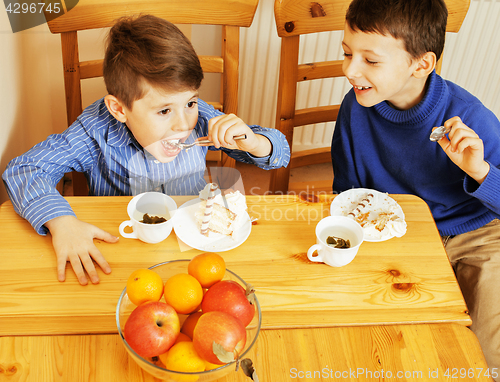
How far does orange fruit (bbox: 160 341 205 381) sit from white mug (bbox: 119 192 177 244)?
299 mm

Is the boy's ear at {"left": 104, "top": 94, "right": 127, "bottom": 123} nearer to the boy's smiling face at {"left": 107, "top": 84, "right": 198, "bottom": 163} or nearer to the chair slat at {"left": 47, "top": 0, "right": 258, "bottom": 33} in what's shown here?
→ the boy's smiling face at {"left": 107, "top": 84, "right": 198, "bottom": 163}

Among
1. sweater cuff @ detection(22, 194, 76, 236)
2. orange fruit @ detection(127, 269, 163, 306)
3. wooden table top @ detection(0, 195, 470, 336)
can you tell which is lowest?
wooden table top @ detection(0, 195, 470, 336)

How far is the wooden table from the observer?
2.06 feet

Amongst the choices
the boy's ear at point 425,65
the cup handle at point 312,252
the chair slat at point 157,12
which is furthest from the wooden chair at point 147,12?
the cup handle at point 312,252

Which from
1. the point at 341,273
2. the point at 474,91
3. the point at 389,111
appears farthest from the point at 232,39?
the point at 474,91

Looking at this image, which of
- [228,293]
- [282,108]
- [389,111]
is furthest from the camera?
[282,108]

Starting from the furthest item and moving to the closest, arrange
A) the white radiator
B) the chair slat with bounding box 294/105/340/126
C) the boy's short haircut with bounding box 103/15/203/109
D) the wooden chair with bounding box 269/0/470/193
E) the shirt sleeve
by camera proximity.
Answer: the white radiator → the chair slat with bounding box 294/105/340/126 → the wooden chair with bounding box 269/0/470/193 → the boy's short haircut with bounding box 103/15/203/109 → the shirt sleeve

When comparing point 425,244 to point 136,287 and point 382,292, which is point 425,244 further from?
point 136,287

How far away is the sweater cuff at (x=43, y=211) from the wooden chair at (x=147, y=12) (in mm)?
503

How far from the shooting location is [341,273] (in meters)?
0.78

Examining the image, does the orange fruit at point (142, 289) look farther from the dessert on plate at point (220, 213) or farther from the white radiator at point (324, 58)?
the white radiator at point (324, 58)

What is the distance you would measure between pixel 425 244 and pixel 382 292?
18 cm

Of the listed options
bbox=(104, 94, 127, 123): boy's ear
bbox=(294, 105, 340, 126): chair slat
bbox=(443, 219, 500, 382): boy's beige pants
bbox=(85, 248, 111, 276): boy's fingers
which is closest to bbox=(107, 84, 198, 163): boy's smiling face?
bbox=(104, 94, 127, 123): boy's ear

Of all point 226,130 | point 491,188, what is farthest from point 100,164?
point 491,188
